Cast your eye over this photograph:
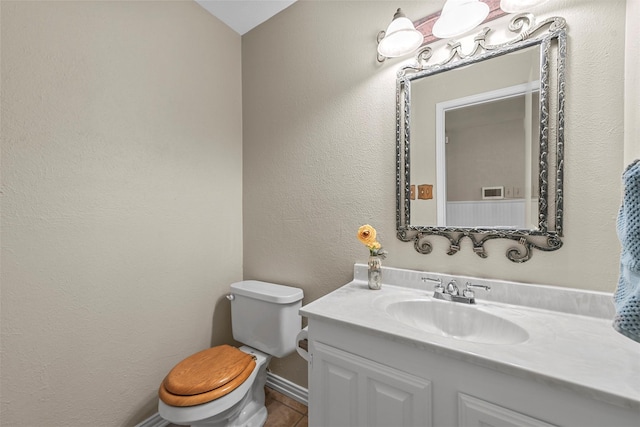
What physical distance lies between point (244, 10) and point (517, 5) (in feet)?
4.59

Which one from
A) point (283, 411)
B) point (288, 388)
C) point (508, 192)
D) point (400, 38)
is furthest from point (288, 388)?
point (400, 38)

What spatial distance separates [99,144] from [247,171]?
0.78m

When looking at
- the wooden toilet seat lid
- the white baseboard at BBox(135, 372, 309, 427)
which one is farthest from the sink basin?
the white baseboard at BBox(135, 372, 309, 427)

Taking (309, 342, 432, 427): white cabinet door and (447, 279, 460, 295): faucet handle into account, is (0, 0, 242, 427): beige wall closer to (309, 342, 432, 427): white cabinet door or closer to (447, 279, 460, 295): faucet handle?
(309, 342, 432, 427): white cabinet door

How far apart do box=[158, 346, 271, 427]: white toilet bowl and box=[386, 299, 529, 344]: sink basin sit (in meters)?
0.77

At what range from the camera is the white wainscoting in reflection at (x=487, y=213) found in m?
0.96

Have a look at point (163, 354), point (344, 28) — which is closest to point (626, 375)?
point (344, 28)

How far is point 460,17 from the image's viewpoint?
0.95 m

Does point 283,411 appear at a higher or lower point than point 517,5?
lower

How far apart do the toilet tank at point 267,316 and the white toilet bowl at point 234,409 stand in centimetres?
8

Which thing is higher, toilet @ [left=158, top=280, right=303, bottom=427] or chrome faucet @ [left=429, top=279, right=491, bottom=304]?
chrome faucet @ [left=429, top=279, right=491, bottom=304]

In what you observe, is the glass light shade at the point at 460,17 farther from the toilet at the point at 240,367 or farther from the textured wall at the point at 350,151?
the toilet at the point at 240,367

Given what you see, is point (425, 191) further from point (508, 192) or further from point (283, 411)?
point (283, 411)

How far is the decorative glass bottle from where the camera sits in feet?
3.77
